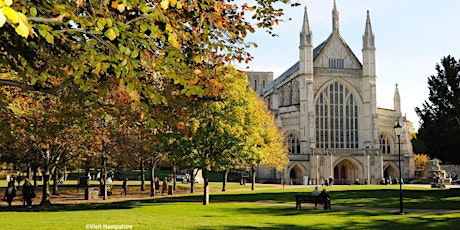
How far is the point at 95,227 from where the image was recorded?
507 inches

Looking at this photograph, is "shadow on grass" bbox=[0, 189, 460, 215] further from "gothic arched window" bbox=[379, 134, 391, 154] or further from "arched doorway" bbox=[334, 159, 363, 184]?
"gothic arched window" bbox=[379, 134, 391, 154]

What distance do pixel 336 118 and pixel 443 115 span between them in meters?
32.4

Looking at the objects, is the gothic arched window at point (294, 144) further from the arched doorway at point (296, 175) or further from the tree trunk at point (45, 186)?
the tree trunk at point (45, 186)

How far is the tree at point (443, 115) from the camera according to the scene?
3416 centimetres

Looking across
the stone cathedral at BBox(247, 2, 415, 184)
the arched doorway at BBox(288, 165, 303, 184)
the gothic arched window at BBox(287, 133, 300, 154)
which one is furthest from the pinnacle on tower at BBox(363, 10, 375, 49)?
the arched doorway at BBox(288, 165, 303, 184)

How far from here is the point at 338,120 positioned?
67812 mm

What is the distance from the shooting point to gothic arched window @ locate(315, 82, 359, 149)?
6722 centimetres

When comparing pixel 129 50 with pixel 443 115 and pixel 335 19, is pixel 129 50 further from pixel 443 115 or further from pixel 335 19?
pixel 335 19

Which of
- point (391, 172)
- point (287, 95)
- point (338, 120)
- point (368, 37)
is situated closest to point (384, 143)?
point (391, 172)

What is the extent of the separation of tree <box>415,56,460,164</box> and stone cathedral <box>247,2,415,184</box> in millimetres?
27412

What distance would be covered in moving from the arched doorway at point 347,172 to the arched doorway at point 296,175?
17.8 ft

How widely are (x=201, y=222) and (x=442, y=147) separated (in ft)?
85.0

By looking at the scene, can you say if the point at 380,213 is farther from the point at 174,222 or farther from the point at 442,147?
the point at 442,147

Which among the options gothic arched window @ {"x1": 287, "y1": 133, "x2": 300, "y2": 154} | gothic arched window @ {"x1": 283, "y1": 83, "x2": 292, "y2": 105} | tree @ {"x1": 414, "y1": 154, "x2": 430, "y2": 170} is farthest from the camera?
tree @ {"x1": 414, "y1": 154, "x2": 430, "y2": 170}
